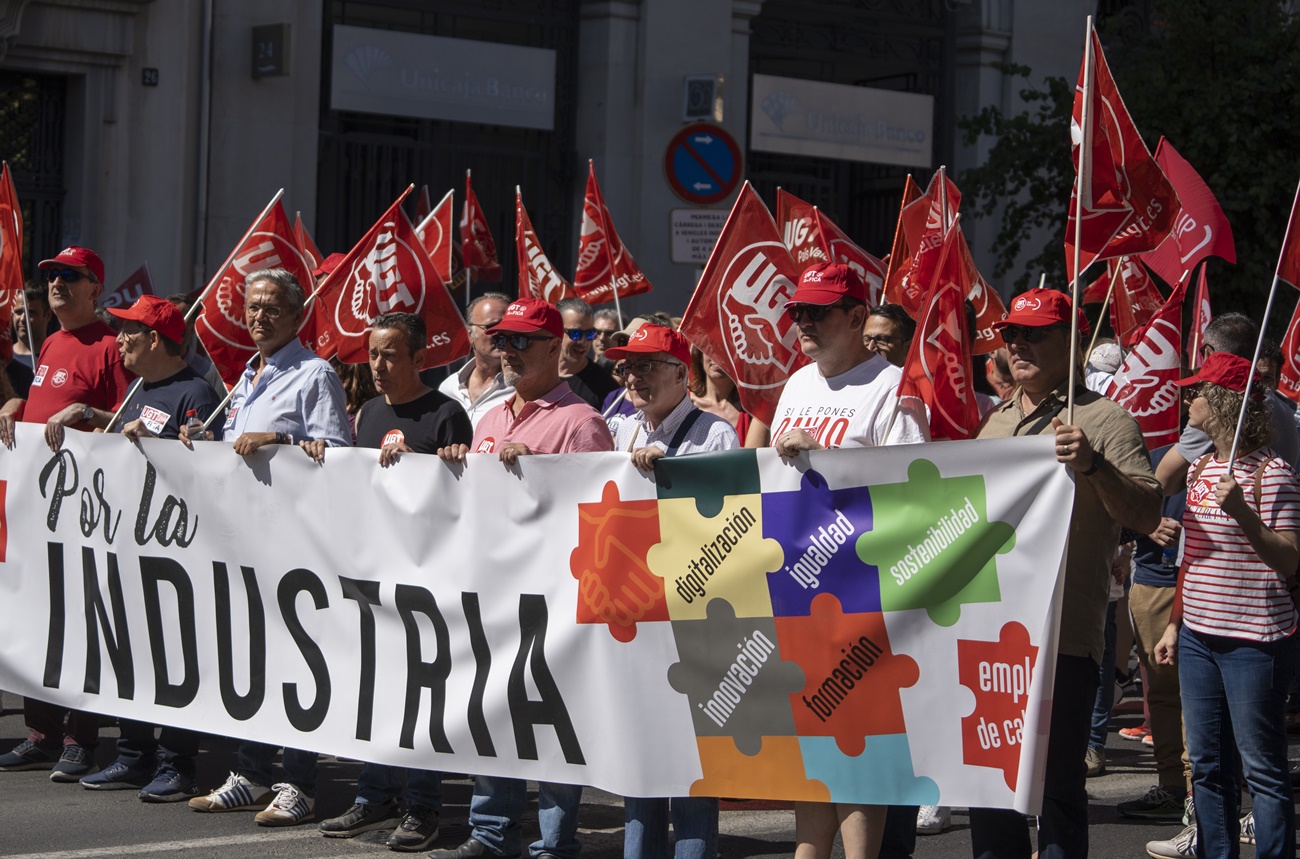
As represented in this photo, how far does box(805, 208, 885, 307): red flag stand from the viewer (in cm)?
927

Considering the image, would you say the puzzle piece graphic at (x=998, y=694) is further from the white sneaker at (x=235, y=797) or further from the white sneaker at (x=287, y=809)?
the white sneaker at (x=235, y=797)

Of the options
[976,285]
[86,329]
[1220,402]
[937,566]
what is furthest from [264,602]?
[976,285]

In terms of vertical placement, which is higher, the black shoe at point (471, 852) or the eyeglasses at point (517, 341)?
the eyeglasses at point (517, 341)

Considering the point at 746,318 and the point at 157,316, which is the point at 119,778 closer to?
the point at 157,316

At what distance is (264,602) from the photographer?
21.7ft

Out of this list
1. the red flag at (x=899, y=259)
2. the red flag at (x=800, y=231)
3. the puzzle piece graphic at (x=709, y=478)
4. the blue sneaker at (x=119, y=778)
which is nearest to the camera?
the puzzle piece graphic at (x=709, y=478)

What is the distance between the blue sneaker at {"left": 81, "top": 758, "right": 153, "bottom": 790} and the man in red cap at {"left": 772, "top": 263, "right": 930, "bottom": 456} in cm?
329

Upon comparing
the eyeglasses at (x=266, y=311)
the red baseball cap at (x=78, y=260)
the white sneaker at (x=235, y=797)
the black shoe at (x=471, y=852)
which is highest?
the red baseball cap at (x=78, y=260)

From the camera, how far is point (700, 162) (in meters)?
12.0

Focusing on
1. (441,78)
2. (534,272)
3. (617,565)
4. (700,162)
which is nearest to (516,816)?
(617,565)

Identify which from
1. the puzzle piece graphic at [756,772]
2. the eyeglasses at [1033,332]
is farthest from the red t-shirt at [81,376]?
the eyeglasses at [1033,332]

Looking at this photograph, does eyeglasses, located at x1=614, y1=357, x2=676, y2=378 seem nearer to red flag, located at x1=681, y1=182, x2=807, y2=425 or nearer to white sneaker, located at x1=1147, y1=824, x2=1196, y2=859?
red flag, located at x1=681, y1=182, x2=807, y2=425

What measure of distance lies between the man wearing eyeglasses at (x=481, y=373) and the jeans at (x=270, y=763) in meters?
1.94

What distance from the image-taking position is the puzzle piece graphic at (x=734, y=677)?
17.6 feet
